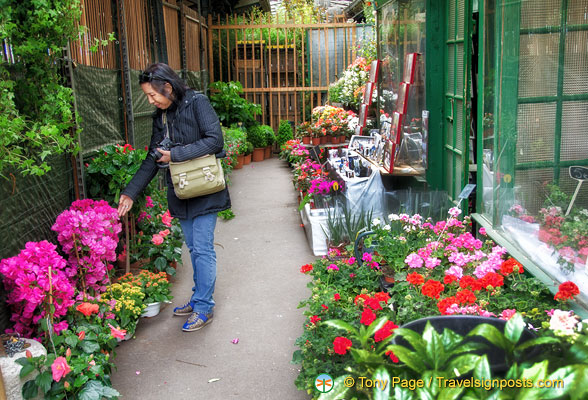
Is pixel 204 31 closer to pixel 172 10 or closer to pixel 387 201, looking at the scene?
pixel 172 10

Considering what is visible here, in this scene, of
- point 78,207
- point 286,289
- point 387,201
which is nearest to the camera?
point 78,207

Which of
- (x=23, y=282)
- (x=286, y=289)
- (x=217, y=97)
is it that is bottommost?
(x=286, y=289)

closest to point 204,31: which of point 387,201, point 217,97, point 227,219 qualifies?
point 217,97

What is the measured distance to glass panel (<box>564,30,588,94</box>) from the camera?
290 cm

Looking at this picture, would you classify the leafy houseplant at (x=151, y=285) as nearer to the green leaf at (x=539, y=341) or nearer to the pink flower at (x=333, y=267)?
the pink flower at (x=333, y=267)

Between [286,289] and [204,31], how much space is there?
786 cm

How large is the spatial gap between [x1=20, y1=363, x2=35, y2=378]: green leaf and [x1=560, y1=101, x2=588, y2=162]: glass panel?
281cm

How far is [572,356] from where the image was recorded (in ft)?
5.40

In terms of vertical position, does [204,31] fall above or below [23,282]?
above

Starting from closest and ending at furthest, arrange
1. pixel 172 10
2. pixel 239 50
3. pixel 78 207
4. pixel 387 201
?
pixel 78 207, pixel 387 201, pixel 172 10, pixel 239 50

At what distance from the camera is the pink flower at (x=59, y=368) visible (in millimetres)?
2701

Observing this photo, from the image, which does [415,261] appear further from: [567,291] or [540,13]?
[540,13]

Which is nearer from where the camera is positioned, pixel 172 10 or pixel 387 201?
pixel 387 201

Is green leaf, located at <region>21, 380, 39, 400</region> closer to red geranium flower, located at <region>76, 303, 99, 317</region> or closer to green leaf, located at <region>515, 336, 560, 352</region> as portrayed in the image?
red geranium flower, located at <region>76, 303, 99, 317</region>
